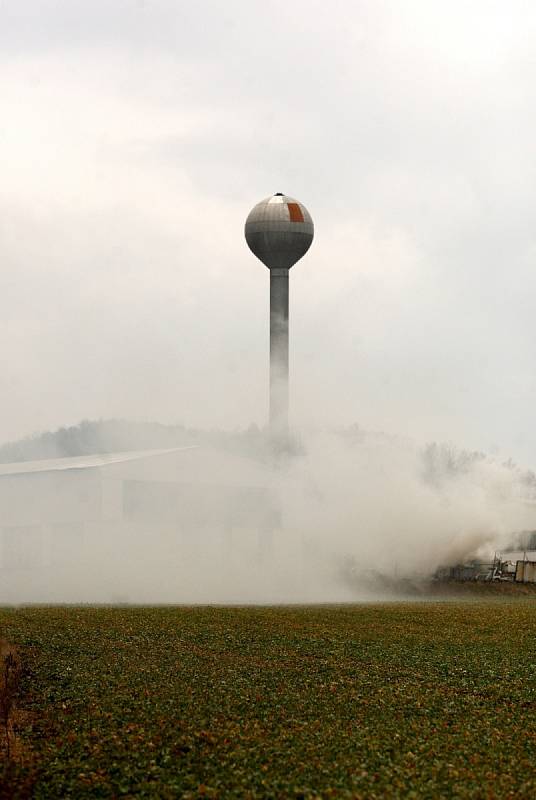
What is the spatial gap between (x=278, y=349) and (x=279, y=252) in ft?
29.4

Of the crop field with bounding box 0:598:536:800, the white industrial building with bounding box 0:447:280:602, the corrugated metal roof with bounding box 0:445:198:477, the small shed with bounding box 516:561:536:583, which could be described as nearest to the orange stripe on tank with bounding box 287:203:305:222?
the corrugated metal roof with bounding box 0:445:198:477

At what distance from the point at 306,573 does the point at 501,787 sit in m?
55.6

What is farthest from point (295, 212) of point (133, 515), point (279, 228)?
point (133, 515)

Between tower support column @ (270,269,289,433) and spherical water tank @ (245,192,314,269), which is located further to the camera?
tower support column @ (270,269,289,433)

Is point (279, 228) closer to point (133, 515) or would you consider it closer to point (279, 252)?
point (279, 252)

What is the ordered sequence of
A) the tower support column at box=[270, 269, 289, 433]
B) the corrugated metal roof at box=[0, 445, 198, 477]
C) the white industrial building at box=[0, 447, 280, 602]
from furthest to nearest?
the tower support column at box=[270, 269, 289, 433]
the corrugated metal roof at box=[0, 445, 198, 477]
the white industrial building at box=[0, 447, 280, 602]

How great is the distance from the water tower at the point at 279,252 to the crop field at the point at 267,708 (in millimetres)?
55787

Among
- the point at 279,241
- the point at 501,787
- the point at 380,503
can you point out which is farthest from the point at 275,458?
the point at 501,787

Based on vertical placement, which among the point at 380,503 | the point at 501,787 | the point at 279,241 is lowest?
the point at 501,787

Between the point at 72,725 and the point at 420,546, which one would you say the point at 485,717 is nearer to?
the point at 72,725

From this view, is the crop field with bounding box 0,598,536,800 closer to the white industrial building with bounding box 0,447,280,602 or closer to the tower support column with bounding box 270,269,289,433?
the white industrial building with bounding box 0,447,280,602

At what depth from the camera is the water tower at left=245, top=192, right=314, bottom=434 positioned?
4001 inches

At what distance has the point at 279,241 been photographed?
334ft

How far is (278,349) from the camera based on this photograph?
349 feet
